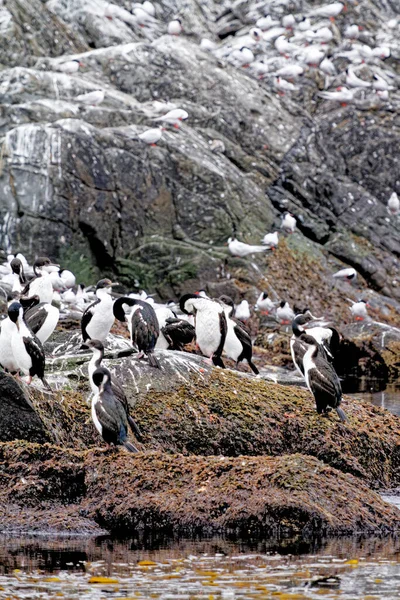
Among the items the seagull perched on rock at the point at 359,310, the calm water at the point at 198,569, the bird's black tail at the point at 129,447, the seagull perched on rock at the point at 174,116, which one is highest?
the seagull perched on rock at the point at 174,116

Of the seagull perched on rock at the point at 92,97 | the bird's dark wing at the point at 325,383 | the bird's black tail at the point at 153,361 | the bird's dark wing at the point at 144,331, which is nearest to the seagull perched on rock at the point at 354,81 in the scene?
the seagull perched on rock at the point at 92,97

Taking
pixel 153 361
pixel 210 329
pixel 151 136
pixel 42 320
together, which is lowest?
pixel 153 361

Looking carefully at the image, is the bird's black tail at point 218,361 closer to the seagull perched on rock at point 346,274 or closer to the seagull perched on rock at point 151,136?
the seagull perched on rock at point 346,274

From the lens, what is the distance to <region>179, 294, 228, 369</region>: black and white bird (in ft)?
58.7

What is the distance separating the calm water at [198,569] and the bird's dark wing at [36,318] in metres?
5.14

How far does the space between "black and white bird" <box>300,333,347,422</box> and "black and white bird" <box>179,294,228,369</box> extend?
210 cm

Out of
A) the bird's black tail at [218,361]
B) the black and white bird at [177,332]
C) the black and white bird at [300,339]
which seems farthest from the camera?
the black and white bird at [177,332]

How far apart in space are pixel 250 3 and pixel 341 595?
140ft

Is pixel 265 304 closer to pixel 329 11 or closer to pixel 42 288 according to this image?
pixel 42 288

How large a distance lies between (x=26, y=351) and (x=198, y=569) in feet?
16.0

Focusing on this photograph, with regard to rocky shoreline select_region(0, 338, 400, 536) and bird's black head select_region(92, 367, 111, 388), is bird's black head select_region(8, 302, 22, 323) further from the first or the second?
bird's black head select_region(92, 367, 111, 388)

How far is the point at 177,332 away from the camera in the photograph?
749 inches

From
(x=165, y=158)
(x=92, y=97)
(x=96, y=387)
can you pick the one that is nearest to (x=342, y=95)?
A: (x=165, y=158)

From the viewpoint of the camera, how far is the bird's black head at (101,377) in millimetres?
13648
